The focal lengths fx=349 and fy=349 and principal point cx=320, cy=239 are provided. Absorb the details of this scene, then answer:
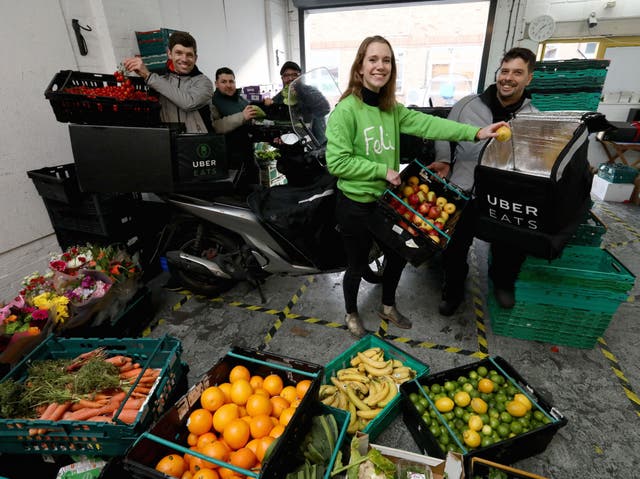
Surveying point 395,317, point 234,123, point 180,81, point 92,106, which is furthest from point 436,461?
point 234,123

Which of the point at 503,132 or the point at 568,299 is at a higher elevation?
the point at 503,132

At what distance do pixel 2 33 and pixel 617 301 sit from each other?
4528mm

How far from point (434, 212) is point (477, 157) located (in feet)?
2.06

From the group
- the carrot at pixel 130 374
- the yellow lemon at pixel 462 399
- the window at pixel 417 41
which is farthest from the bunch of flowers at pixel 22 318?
the window at pixel 417 41

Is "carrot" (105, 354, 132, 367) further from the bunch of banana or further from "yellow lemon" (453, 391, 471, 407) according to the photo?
"yellow lemon" (453, 391, 471, 407)

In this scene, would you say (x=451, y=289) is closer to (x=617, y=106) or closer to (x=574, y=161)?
(x=574, y=161)

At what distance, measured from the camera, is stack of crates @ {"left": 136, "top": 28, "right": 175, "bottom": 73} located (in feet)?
11.4

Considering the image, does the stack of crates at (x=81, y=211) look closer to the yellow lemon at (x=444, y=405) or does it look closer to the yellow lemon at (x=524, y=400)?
the yellow lemon at (x=444, y=405)

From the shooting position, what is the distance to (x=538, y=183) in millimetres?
1767

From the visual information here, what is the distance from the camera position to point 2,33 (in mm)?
2502

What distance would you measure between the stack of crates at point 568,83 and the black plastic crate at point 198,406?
16.5ft

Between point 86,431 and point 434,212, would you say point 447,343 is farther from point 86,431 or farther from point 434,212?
point 86,431

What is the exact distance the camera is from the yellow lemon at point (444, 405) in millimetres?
1725

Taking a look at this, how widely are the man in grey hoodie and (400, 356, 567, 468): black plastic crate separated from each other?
0.68 meters
